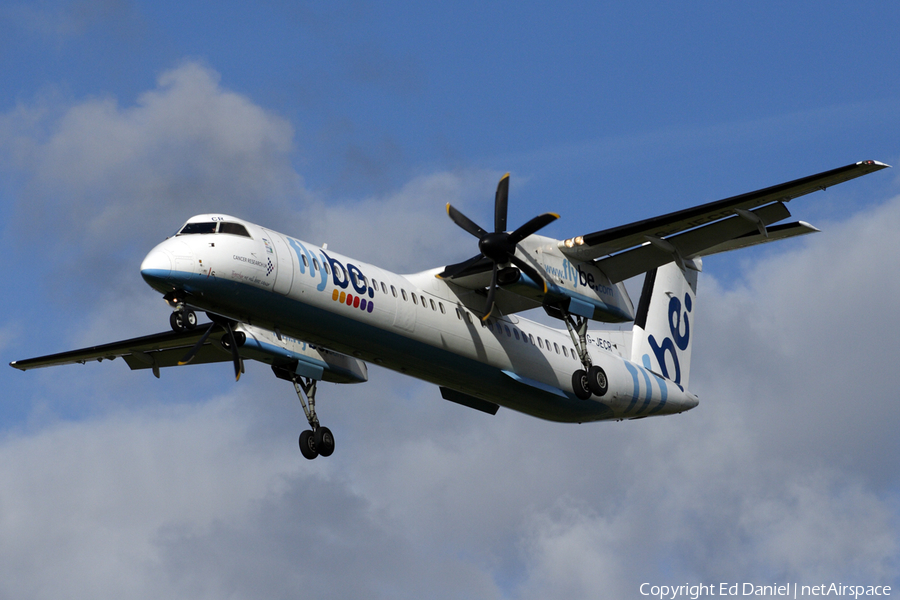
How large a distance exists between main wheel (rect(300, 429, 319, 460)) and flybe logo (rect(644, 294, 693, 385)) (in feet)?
30.9

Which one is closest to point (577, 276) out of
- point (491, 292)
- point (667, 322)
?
point (491, 292)

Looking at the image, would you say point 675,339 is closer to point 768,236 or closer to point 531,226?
point 768,236

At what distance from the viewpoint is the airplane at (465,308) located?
20.3 metres

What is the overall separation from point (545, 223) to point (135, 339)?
37.6 ft

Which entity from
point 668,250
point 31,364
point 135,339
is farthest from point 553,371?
point 31,364

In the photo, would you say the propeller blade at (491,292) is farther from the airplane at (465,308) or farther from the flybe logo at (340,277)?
the flybe logo at (340,277)

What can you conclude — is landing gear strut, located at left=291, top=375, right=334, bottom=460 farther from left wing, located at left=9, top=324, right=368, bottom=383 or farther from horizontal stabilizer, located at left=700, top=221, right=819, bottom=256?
horizontal stabilizer, located at left=700, top=221, right=819, bottom=256

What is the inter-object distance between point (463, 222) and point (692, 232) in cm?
521

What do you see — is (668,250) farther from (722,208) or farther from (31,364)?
(31,364)

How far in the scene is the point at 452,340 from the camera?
77.2 feet

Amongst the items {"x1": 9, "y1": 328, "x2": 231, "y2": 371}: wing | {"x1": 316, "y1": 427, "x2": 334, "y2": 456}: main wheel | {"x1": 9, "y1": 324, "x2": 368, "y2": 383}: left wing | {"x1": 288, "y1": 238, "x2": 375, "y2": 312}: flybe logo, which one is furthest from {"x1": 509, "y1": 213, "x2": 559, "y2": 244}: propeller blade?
{"x1": 9, "y1": 328, "x2": 231, "y2": 371}: wing

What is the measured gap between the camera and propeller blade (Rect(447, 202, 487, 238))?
80.7 ft

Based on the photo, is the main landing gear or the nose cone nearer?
the nose cone

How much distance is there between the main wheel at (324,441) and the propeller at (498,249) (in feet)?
16.7
